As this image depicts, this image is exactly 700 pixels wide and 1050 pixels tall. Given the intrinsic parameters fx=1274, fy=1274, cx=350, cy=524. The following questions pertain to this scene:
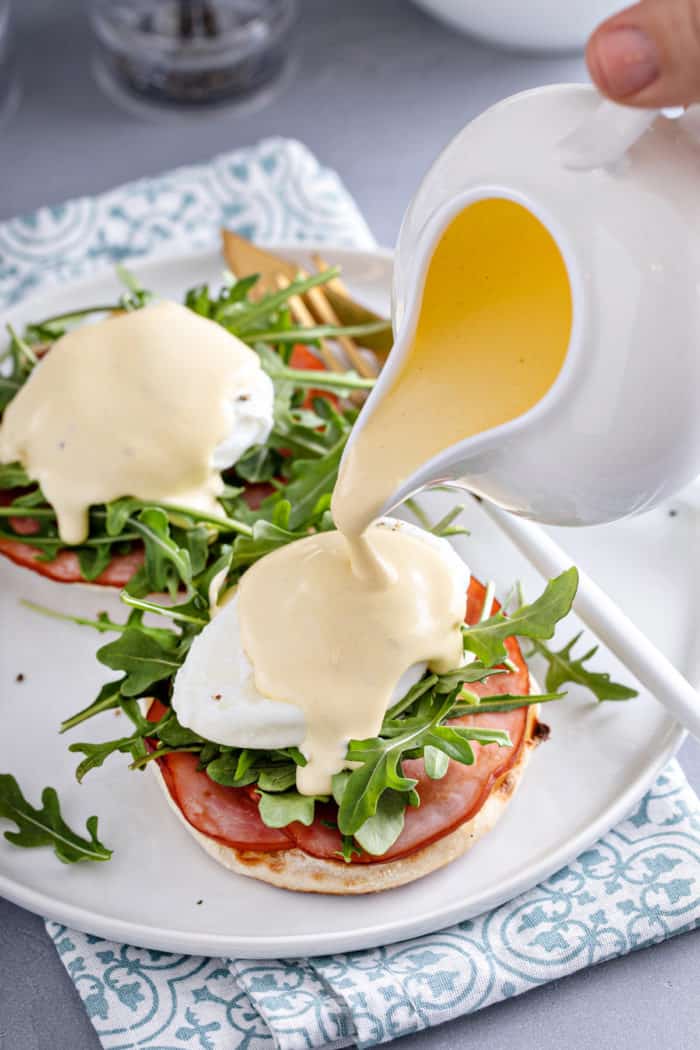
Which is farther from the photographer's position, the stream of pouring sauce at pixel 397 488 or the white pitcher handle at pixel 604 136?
the stream of pouring sauce at pixel 397 488

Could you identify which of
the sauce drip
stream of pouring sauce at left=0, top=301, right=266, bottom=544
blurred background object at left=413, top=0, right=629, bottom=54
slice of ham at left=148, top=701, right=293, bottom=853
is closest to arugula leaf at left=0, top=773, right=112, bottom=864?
slice of ham at left=148, top=701, right=293, bottom=853

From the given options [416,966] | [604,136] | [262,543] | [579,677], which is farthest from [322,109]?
[416,966]

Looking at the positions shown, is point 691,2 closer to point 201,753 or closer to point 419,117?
point 201,753

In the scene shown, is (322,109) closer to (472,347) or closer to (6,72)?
(6,72)

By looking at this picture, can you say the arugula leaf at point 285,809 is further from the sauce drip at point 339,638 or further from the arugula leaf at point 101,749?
the arugula leaf at point 101,749

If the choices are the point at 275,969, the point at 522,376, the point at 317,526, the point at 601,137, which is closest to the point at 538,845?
the point at 275,969

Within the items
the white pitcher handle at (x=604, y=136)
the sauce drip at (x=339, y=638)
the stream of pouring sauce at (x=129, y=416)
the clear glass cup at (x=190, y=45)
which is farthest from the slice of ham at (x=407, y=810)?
the clear glass cup at (x=190, y=45)
